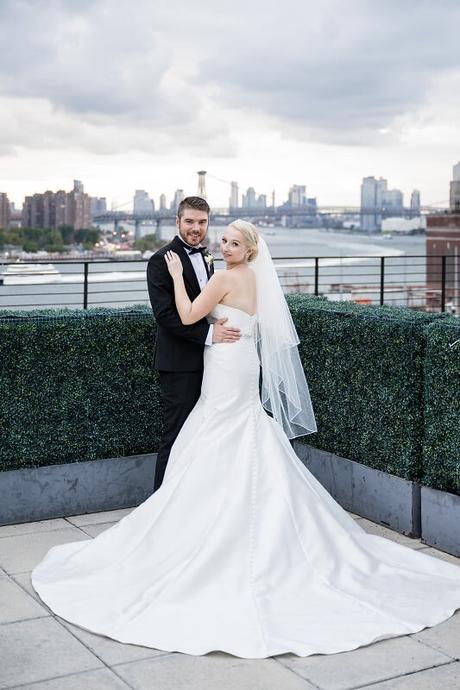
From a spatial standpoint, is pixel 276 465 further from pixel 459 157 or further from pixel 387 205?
pixel 459 157

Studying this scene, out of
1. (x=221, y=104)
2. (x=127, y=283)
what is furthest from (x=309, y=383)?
(x=221, y=104)

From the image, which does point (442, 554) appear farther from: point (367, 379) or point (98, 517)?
point (98, 517)

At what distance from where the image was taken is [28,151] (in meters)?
73.7

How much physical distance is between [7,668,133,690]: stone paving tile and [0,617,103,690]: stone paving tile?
5 cm

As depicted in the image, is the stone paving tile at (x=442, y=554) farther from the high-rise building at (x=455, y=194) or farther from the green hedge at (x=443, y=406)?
the high-rise building at (x=455, y=194)

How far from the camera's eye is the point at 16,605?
4.58 m

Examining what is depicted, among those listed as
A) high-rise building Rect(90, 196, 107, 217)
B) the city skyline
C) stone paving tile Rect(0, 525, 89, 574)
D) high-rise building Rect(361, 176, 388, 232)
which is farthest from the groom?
high-rise building Rect(361, 176, 388, 232)

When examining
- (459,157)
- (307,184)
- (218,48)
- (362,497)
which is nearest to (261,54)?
(218,48)

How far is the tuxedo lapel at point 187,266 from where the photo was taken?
5.43 m

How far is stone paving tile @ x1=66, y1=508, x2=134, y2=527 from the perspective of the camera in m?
6.01

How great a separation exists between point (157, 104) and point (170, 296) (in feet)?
305

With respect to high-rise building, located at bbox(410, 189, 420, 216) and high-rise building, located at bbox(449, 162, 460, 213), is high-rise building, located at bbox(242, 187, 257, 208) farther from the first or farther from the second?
high-rise building, located at bbox(449, 162, 460, 213)

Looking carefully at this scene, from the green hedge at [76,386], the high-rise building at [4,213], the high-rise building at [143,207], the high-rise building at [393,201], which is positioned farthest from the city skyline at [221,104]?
the green hedge at [76,386]

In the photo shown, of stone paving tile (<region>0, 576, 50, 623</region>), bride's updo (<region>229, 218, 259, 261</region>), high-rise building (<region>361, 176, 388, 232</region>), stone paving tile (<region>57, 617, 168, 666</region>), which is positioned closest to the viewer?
stone paving tile (<region>57, 617, 168, 666</region>)
